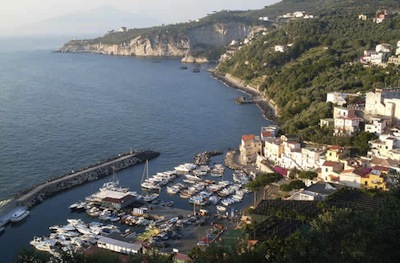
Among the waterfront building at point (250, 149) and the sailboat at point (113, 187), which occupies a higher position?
the waterfront building at point (250, 149)

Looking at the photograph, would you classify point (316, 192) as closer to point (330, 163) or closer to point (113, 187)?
point (330, 163)

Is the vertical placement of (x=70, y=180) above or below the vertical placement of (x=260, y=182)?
below

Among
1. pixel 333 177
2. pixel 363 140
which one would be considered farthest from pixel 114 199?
pixel 363 140

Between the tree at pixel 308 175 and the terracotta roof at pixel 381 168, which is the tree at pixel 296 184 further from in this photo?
the terracotta roof at pixel 381 168

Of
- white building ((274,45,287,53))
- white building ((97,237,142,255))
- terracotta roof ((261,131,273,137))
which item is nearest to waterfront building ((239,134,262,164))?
terracotta roof ((261,131,273,137))

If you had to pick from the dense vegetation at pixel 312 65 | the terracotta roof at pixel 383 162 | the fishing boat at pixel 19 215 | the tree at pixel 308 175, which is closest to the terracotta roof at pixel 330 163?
the tree at pixel 308 175

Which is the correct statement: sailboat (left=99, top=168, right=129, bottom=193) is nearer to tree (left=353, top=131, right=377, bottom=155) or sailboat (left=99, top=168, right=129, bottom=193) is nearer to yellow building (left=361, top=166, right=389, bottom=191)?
yellow building (left=361, top=166, right=389, bottom=191)
